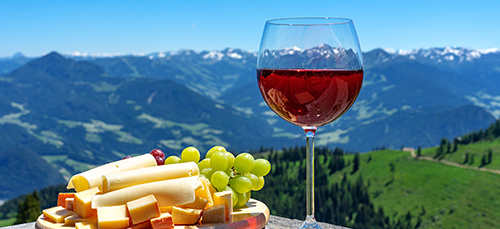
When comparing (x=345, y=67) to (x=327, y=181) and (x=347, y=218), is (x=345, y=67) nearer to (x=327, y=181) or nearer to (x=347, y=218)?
(x=347, y=218)

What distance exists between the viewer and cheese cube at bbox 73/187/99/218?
8.97 ft

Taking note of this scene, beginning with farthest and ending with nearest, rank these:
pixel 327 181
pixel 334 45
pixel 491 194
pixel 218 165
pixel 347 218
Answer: pixel 327 181 < pixel 347 218 < pixel 491 194 < pixel 218 165 < pixel 334 45

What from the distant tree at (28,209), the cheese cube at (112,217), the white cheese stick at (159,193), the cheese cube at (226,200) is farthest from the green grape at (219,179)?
the distant tree at (28,209)

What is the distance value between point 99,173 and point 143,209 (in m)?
0.51

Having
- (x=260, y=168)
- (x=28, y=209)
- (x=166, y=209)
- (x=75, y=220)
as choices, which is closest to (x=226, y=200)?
(x=166, y=209)

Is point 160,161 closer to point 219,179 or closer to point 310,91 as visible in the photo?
point 219,179

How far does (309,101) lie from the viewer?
2.49 m

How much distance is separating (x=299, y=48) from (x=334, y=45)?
188 millimetres

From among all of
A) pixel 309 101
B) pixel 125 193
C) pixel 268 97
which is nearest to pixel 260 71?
pixel 268 97

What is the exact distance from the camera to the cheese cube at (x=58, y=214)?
2787 millimetres

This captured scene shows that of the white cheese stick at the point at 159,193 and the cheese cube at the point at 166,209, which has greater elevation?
the white cheese stick at the point at 159,193

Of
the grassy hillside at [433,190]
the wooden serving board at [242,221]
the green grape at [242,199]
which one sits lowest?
the grassy hillside at [433,190]

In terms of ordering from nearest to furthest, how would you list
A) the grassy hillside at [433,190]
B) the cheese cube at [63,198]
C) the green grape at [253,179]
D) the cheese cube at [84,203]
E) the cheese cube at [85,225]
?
the cheese cube at [85,225] < the cheese cube at [84,203] < the cheese cube at [63,198] < the green grape at [253,179] < the grassy hillside at [433,190]

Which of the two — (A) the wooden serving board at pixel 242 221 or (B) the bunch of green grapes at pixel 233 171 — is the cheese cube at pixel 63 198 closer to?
(A) the wooden serving board at pixel 242 221
